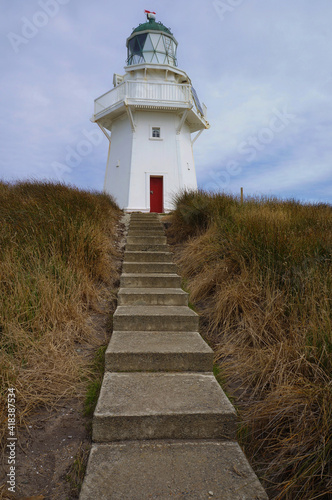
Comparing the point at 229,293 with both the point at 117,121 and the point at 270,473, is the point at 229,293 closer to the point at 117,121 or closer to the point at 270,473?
the point at 270,473

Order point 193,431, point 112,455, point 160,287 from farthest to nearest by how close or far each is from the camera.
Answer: point 160,287
point 193,431
point 112,455

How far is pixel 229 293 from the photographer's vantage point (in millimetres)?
3740

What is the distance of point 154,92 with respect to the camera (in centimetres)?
1284

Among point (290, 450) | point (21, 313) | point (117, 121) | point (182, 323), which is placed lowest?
point (290, 450)

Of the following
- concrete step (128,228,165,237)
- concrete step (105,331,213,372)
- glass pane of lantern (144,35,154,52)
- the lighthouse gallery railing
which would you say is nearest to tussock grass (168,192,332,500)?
concrete step (105,331,213,372)

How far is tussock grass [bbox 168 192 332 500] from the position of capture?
1808mm

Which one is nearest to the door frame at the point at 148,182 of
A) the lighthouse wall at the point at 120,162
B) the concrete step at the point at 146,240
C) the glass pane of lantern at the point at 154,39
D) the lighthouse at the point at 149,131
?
the lighthouse at the point at 149,131

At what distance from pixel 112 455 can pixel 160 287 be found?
114 inches

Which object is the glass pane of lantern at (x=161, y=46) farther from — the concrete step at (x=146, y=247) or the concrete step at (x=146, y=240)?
the concrete step at (x=146, y=247)

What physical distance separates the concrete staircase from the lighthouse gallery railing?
1153 cm

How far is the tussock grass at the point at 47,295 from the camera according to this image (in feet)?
8.56

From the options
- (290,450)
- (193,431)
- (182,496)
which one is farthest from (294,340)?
(182,496)

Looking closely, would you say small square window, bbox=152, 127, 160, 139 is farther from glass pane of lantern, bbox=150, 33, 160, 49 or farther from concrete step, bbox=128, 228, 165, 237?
concrete step, bbox=128, 228, 165, 237

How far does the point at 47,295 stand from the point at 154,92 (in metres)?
11.8
